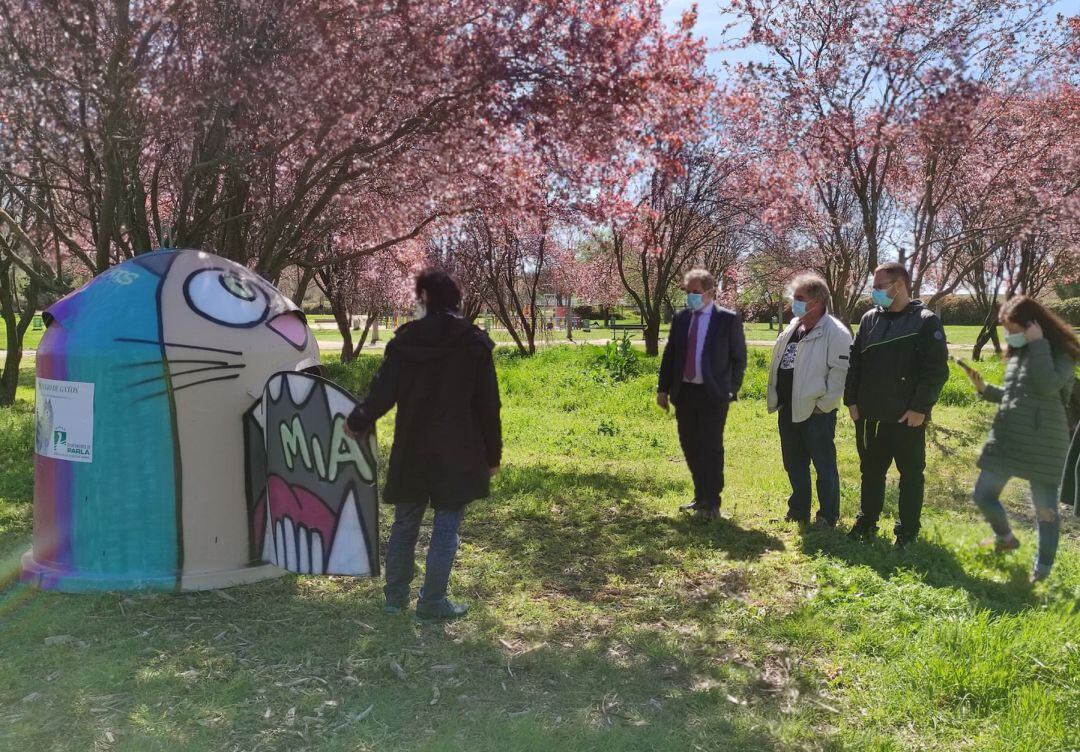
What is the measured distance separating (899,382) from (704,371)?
1.35 meters

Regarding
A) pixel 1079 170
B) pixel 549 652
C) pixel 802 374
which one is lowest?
pixel 549 652

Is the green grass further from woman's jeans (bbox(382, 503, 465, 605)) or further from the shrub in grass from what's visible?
the shrub in grass

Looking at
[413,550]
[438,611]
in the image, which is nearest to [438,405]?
[413,550]

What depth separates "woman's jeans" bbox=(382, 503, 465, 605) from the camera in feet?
13.1

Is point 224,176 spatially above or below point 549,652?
above

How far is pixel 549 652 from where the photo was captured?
12.7 feet

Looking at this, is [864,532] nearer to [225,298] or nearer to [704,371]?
[704,371]

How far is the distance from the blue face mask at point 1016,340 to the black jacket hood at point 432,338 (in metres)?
3.05

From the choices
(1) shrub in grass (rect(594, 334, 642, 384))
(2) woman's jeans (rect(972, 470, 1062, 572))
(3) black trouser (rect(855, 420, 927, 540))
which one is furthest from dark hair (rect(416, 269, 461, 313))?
(1) shrub in grass (rect(594, 334, 642, 384))

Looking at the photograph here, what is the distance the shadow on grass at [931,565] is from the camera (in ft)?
13.9

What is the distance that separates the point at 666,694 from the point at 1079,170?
10.2 m

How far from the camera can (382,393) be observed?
3850 millimetres

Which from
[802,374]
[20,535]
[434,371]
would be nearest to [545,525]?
[802,374]

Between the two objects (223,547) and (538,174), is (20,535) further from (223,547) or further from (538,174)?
(538,174)
